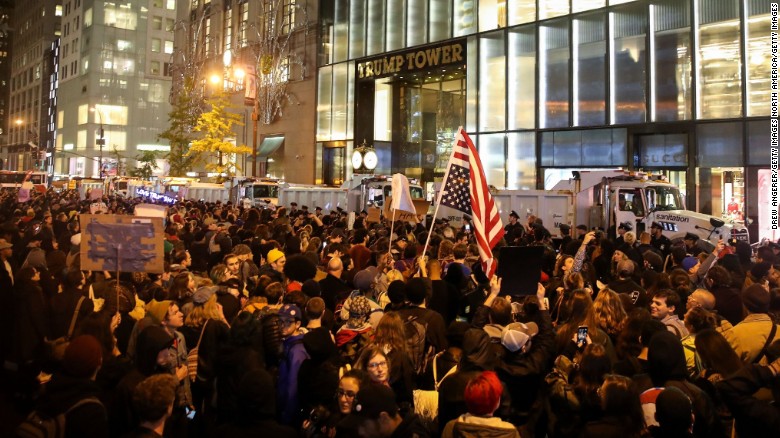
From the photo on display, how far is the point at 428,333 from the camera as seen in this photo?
5.83m

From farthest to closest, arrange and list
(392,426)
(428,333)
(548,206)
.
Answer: (548,206) < (428,333) < (392,426)

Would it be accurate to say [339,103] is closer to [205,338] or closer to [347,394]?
[205,338]

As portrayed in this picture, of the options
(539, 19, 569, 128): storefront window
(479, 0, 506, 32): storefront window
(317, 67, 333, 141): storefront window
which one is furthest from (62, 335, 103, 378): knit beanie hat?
(317, 67, 333, 141): storefront window

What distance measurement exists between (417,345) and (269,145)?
42746 mm

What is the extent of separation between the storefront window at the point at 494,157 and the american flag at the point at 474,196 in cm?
2417

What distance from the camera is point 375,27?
39312mm

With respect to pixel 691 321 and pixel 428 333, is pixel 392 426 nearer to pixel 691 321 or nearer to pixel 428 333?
pixel 428 333

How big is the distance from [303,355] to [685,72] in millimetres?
26016

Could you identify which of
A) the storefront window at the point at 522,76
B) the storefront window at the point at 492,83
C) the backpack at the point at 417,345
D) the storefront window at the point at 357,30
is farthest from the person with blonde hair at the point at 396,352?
the storefront window at the point at 357,30

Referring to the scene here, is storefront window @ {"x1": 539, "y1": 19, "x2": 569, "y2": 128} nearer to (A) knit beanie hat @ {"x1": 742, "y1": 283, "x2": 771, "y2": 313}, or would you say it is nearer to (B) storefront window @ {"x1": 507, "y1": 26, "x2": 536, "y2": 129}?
(B) storefront window @ {"x1": 507, "y1": 26, "x2": 536, "y2": 129}

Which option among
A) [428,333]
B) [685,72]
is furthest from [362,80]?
[428,333]

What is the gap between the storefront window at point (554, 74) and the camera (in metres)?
30.3

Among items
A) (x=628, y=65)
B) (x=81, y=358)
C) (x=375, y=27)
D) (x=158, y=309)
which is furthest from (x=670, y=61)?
(x=81, y=358)

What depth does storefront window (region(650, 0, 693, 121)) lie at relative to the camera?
26.7 metres
